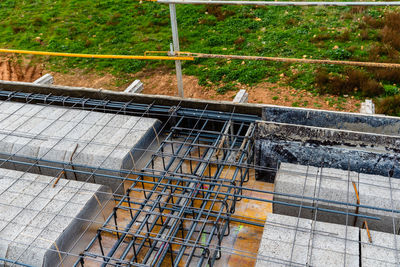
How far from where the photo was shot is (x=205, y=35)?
667 inches

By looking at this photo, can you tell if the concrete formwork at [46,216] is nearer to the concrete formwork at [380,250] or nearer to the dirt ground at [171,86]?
the concrete formwork at [380,250]

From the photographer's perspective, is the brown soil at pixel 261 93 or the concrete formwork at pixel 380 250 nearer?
the concrete formwork at pixel 380 250

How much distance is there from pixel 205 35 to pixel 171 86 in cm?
342

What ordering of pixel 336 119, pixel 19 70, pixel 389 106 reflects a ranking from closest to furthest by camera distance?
1. pixel 336 119
2. pixel 389 106
3. pixel 19 70

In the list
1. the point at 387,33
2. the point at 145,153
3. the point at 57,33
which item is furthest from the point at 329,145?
the point at 57,33

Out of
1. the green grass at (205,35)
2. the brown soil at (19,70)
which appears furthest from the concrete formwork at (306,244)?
the brown soil at (19,70)

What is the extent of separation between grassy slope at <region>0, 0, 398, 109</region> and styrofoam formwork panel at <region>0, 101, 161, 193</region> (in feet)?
19.7

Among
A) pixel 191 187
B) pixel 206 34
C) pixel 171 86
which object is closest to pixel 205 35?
pixel 206 34

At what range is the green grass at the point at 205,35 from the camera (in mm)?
14617

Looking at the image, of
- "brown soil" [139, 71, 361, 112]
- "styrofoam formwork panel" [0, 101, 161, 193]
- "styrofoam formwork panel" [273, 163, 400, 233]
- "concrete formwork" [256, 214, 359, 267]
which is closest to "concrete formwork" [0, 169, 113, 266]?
"styrofoam formwork panel" [0, 101, 161, 193]

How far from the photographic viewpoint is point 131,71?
15.8 meters

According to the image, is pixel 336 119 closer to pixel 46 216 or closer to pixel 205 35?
pixel 46 216

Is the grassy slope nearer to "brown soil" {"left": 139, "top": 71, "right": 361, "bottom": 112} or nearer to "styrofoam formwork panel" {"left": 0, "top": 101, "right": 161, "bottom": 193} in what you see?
"brown soil" {"left": 139, "top": 71, "right": 361, "bottom": 112}

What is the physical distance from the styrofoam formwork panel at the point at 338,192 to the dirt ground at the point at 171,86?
19.5ft
